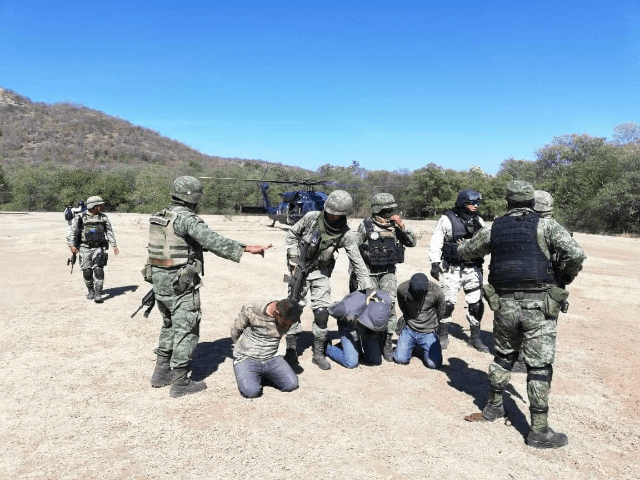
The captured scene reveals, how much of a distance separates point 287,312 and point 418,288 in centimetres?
194

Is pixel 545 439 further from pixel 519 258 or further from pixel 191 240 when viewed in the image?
pixel 191 240

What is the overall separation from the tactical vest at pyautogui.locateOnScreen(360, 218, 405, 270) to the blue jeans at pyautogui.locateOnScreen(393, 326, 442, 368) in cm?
92

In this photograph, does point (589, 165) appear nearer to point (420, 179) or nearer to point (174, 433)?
point (420, 179)

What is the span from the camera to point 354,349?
16.8ft

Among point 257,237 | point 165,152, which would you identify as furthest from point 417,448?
point 165,152

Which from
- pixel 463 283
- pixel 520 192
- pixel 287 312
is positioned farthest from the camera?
pixel 463 283

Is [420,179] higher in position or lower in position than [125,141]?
lower

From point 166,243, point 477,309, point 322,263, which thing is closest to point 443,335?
point 477,309

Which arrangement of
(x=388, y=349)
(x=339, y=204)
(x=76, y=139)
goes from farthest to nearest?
1. (x=76, y=139)
2. (x=388, y=349)
3. (x=339, y=204)

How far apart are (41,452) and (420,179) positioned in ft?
130

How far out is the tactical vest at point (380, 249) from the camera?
5.34 meters

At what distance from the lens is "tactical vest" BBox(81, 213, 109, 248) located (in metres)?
7.76

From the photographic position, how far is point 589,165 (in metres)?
29.6

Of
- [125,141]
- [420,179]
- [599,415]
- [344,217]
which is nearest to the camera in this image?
[599,415]
